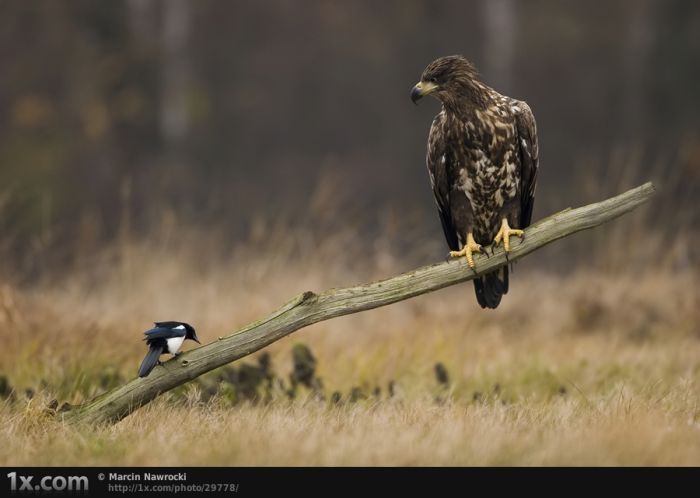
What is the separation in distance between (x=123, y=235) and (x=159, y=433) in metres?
3.98

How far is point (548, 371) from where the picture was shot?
6523mm

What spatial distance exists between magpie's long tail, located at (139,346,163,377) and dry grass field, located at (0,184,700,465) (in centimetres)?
23

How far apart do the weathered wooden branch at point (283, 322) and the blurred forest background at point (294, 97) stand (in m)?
9.20

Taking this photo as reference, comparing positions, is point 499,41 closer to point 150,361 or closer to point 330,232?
point 330,232

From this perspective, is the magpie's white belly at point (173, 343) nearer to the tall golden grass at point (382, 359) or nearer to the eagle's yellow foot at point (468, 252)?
the tall golden grass at point (382, 359)

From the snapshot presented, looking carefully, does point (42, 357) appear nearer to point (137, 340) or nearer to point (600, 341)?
point (137, 340)

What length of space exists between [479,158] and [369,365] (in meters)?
1.76

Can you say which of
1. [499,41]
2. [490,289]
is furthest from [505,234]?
[499,41]

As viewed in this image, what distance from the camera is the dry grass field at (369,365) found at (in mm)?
4023

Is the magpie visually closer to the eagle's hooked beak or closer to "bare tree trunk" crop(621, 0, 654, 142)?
the eagle's hooked beak

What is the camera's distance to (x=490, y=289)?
5586 mm

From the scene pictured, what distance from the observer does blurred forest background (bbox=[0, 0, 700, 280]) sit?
1633 centimetres

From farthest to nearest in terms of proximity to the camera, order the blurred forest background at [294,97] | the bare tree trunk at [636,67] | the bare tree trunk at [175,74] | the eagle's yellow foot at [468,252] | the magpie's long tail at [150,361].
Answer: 1. the bare tree trunk at [175,74]
2. the bare tree trunk at [636,67]
3. the blurred forest background at [294,97]
4. the eagle's yellow foot at [468,252]
5. the magpie's long tail at [150,361]

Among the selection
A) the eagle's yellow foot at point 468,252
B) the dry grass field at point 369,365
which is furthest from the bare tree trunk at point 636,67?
the eagle's yellow foot at point 468,252
